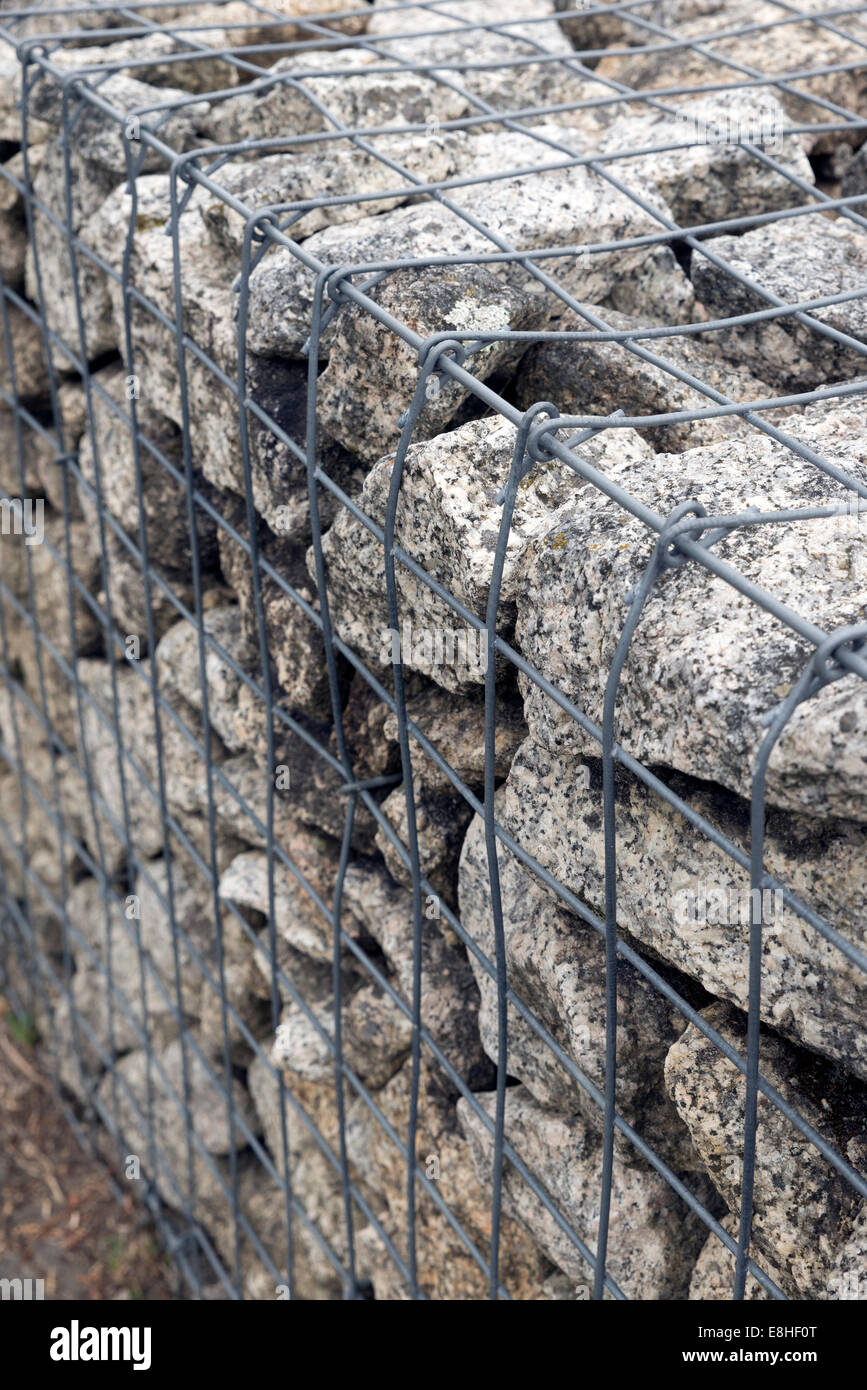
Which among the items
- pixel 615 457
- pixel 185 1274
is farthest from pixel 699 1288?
pixel 185 1274

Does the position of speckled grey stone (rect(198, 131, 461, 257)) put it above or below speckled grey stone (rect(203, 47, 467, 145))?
below

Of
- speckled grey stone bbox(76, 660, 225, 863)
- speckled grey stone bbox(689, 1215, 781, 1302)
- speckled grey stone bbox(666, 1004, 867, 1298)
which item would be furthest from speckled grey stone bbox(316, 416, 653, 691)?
speckled grey stone bbox(76, 660, 225, 863)

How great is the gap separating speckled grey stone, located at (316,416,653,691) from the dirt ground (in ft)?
8.91

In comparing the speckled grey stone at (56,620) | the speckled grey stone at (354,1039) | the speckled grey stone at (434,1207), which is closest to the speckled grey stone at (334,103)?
the speckled grey stone at (56,620)

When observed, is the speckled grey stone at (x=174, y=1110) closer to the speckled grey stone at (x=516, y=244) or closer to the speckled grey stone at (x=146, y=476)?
the speckled grey stone at (x=146, y=476)

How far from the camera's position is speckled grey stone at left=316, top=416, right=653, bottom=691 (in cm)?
179

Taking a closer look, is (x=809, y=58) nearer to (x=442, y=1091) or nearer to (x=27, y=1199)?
(x=442, y=1091)

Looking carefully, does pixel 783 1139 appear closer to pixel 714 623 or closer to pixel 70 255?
pixel 714 623

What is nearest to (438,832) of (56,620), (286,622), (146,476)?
(286,622)

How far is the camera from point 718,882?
1559 millimetres

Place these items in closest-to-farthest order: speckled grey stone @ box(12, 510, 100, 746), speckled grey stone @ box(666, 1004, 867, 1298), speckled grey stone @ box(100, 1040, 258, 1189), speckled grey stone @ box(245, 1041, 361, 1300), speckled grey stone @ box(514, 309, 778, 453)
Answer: speckled grey stone @ box(666, 1004, 867, 1298) < speckled grey stone @ box(514, 309, 778, 453) < speckled grey stone @ box(245, 1041, 361, 1300) < speckled grey stone @ box(100, 1040, 258, 1189) < speckled grey stone @ box(12, 510, 100, 746)

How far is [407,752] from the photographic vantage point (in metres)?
2.07

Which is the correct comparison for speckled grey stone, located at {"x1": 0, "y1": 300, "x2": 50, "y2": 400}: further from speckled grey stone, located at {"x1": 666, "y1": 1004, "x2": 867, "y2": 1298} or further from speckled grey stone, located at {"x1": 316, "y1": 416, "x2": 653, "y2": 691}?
speckled grey stone, located at {"x1": 666, "y1": 1004, "x2": 867, "y2": 1298}

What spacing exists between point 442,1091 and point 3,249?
269 centimetres
